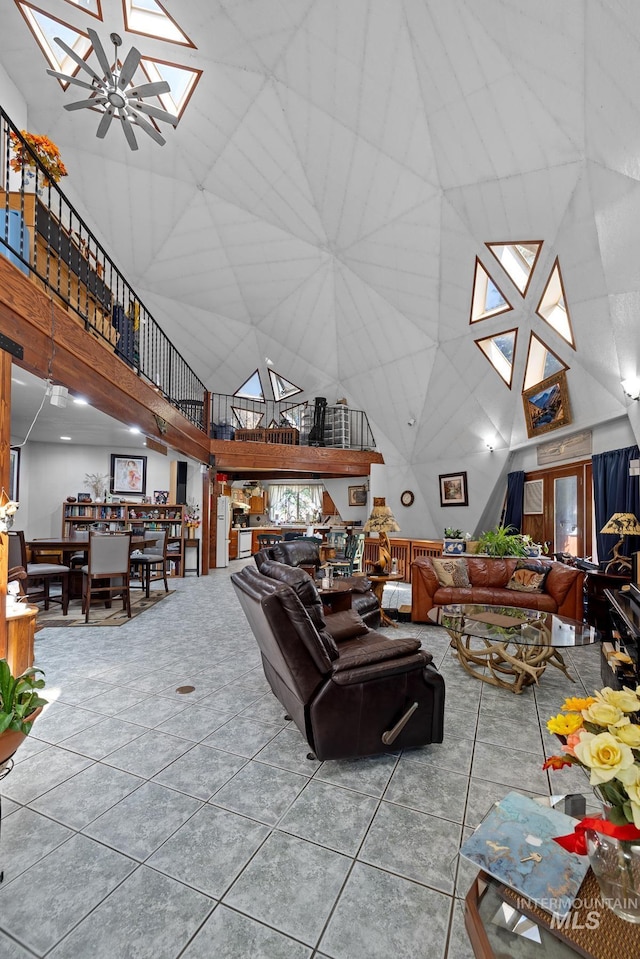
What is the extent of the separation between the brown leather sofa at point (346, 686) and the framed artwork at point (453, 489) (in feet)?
23.5

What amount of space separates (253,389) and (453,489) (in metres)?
8.46

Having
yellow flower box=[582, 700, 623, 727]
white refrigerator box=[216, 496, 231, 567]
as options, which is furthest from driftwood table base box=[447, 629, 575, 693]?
white refrigerator box=[216, 496, 231, 567]

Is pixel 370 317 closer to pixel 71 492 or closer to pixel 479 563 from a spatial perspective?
pixel 479 563

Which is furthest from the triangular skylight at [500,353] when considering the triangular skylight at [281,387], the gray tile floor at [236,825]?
the triangular skylight at [281,387]

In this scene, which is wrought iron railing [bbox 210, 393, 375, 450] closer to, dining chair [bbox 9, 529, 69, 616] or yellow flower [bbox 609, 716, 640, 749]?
dining chair [bbox 9, 529, 69, 616]

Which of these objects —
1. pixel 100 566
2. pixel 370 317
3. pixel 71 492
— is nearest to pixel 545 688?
pixel 100 566

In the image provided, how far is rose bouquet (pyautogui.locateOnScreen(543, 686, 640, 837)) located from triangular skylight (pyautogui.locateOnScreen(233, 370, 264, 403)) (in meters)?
14.1

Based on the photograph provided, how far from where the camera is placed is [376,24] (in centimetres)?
456

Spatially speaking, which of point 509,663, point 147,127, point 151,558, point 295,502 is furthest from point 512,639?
point 295,502

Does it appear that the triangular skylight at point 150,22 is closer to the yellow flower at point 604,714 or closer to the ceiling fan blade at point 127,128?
the ceiling fan blade at point 127,128

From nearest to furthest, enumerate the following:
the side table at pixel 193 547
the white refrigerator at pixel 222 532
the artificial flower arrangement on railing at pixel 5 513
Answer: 1. the artificial flower arrangement on railing at pixel 5 513
2. the side table at pixel 193 547
3. the white refrigerator at pixel 222 532

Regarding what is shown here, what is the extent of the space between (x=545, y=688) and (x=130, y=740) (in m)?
3.22

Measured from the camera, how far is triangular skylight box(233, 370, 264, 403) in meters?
14.7

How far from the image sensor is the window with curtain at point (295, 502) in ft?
53.4
